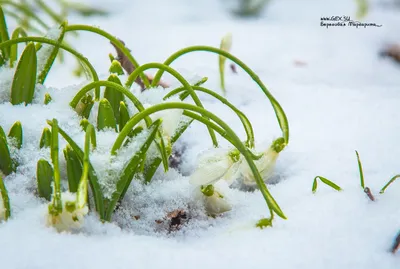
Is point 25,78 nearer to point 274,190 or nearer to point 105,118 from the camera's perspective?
point 105,118

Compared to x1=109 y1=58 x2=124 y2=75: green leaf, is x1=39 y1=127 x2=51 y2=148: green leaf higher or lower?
x1=109 y1=58 x2=124 y2=75: green leaf

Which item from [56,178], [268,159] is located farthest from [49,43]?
[268,159]

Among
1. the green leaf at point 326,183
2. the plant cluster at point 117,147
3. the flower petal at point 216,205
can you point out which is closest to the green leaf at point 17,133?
the plant cluster at point 117,147

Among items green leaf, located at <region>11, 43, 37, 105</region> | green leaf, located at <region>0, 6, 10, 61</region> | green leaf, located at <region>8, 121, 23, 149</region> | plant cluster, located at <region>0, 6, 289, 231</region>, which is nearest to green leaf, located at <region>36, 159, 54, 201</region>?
plant cluster, located at <region>0, 6, 289, 231</region>

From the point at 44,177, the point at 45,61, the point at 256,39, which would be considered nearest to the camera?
the point at 44,177

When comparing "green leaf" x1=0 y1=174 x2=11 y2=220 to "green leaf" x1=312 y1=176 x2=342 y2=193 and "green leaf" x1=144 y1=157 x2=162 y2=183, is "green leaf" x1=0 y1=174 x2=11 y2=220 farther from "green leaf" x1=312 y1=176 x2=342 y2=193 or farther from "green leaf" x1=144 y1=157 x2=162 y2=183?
"green leaf" x1=312 y1=176 x2=342 y2=193

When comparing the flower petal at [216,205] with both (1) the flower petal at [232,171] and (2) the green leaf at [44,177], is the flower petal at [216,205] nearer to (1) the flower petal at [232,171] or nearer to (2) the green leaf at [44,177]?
(1) the flower petal at [232,171]

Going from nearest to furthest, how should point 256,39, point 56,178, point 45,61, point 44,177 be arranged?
point 56,178
point 44,177
point 45,61
point 256,39

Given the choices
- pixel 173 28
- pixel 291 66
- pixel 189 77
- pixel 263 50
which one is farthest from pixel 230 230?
pixel 173 28
